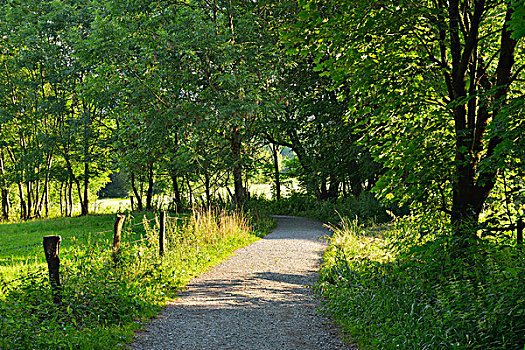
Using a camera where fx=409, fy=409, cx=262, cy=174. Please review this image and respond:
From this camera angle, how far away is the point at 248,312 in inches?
252

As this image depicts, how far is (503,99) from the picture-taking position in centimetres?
463

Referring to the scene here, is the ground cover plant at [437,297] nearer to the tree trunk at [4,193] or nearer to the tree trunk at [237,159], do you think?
the tree trunk at [237,159]

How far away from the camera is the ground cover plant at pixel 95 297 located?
4.52 m

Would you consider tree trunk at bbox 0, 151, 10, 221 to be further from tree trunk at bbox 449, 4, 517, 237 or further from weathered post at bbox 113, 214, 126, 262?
tree trunk at bbox 449, 4, 517, 237

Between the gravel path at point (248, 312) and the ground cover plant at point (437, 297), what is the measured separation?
47cm

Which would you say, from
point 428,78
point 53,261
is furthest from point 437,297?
point 53,261

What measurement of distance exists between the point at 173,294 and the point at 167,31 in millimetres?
10927

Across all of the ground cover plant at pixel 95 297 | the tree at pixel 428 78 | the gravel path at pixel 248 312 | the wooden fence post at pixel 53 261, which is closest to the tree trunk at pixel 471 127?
the tree at pixel 428 78

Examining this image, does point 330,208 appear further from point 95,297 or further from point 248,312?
point 95,297

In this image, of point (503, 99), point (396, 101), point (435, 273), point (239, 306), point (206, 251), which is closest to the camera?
point (503, 99)

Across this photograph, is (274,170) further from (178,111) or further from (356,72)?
(356,72)

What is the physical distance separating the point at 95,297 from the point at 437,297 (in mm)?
4459

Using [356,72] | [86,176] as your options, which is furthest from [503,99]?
[86,176]

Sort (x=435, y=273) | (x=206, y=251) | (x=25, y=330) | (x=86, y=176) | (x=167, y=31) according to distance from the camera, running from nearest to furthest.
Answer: (x=25, y=330)
(x=435, y=273)
(x=206, y=251)
(x=167, y=31)
(x=86, y=176)
